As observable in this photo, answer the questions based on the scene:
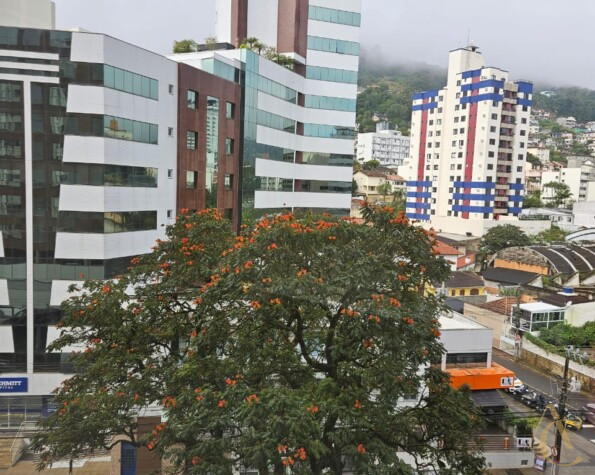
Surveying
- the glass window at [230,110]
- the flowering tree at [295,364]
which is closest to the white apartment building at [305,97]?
the glass window at [230,110]

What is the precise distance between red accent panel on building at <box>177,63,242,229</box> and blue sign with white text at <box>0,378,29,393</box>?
10.0m

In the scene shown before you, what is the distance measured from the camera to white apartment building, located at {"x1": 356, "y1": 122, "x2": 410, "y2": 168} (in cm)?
12425

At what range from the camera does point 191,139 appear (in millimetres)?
24766

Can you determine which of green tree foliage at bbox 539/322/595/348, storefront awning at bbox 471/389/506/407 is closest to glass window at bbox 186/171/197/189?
storefront awning at bbox 471/389/506/407

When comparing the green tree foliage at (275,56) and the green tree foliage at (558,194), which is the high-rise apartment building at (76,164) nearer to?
the green tree foliage at (275,56)

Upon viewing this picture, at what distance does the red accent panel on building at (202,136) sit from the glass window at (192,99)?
0.17m

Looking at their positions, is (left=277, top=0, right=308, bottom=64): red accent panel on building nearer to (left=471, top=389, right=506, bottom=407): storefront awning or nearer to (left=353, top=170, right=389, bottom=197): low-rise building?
(left=471, top=389, right=506, bottom=407): storefront awning

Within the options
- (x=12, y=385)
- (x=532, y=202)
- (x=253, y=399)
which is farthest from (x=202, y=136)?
(x=532, y=202)

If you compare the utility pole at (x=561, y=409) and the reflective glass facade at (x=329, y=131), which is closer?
the utility pole at (x=561, y=409)

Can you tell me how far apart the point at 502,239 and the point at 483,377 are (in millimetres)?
34897

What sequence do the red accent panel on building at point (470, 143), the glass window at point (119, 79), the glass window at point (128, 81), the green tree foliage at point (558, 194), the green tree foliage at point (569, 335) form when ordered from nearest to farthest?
the glass window at point (119, 79) < the glass window at point (128, 81) < the green tree foliage at point (569, 335) < the red accent panel on building at point (470, 143) < the green tree foliage at point (558, 194)

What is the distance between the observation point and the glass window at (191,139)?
80.5 ft

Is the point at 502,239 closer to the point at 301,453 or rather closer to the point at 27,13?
the point at 27,13

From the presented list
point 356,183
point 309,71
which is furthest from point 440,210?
point 309,71
